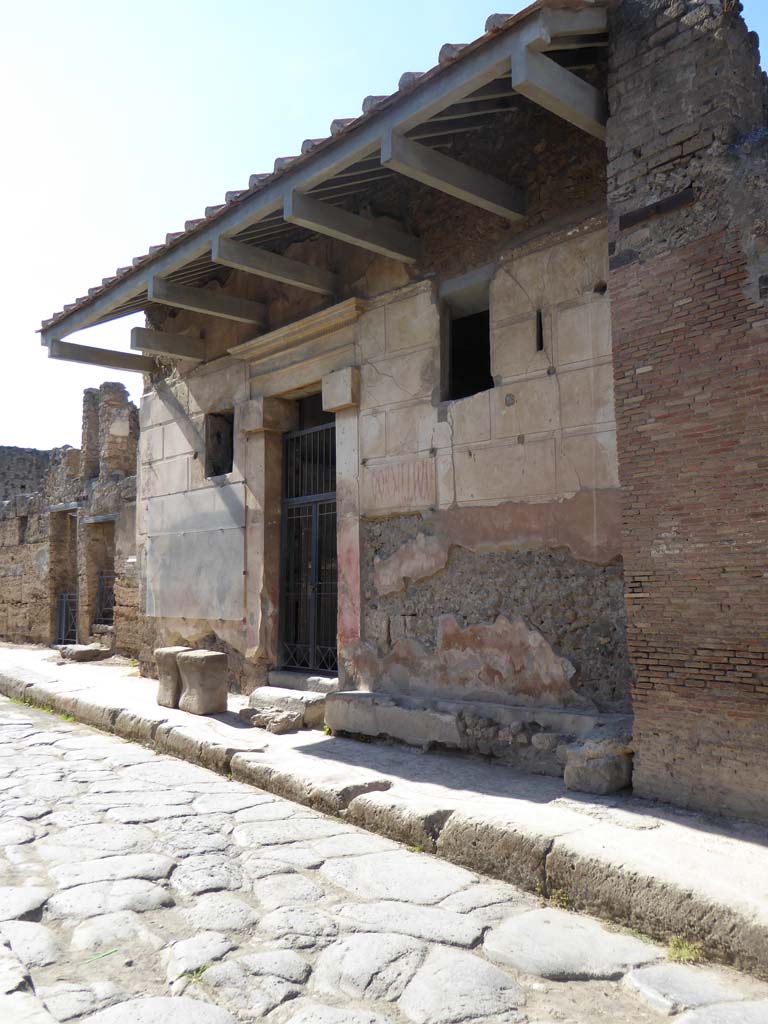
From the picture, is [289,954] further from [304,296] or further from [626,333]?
[304,296]

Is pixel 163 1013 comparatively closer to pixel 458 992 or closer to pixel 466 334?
pixel 458 992

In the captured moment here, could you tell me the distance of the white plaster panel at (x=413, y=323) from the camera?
6.59 meters

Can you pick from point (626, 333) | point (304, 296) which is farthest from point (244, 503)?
point (626, 333)

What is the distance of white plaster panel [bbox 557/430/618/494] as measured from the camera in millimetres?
5270

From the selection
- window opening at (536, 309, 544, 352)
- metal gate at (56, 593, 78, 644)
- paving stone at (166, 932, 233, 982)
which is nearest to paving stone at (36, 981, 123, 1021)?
paving stone at (166, 932, 233, 982)

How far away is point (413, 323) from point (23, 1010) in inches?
211

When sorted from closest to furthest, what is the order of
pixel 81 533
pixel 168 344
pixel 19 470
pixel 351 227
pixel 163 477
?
pixel 351 227 < pixel 168 344 < pixel 163 477 < pixel 81 533 < pixel 19 470

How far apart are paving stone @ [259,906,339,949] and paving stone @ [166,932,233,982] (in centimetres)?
17

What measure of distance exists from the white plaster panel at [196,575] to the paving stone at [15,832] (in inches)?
155

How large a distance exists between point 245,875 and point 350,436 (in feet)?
13.7

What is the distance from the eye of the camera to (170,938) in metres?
3.09

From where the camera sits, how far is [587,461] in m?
5.41

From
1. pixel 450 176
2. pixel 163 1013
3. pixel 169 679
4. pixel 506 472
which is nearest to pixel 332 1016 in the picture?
pixel 163 1013

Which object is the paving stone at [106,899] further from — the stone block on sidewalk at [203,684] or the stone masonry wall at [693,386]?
the stone block on sidewalk at [203,684]
